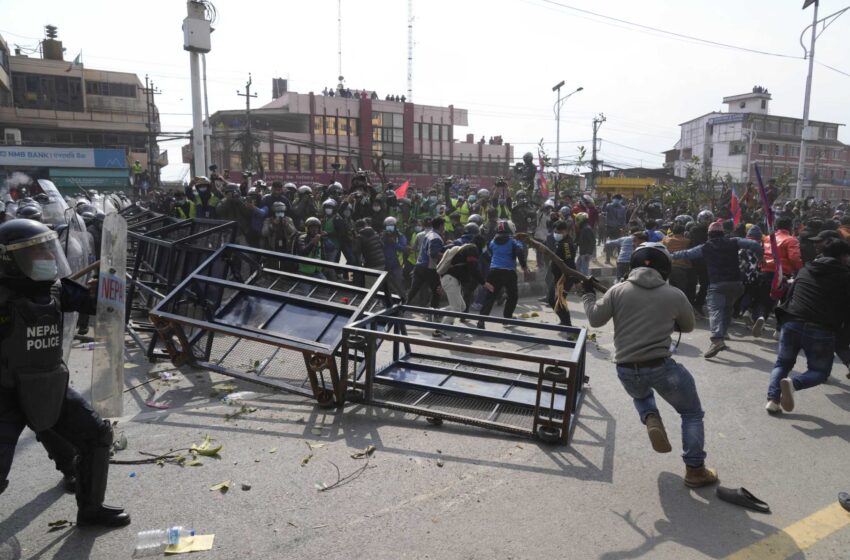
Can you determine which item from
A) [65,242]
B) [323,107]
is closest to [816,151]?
[323,107]

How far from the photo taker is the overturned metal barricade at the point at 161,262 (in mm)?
6586

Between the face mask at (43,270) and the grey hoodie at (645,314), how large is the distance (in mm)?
3362

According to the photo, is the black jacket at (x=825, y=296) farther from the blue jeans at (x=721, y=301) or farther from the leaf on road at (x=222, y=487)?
the leaf on road at (x=222, y=487)

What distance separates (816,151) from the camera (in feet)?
202

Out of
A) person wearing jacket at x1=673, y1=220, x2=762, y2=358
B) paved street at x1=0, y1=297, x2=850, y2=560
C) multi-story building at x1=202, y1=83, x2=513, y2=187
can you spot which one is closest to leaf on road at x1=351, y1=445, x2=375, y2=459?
paved street at x1=0, y1=297, x2=850, y2=560

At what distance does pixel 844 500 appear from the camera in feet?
11.9

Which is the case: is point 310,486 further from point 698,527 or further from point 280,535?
point 698,527

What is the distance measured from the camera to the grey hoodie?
3.78m

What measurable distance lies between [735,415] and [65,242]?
8501 mm

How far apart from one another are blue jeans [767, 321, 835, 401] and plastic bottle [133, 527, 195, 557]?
16.8ft

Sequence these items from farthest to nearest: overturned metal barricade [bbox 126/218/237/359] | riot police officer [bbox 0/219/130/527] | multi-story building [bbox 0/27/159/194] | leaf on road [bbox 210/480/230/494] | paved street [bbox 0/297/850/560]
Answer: multi-story building [bbox 0/27/159/194]
overturned metal barricade [bbox 126/218/237/359]
leaf on road [bbox 210/480/230/494]
paved street [bbox 0/297/850/560]
riot police officer [bbox 0/219/130/527]

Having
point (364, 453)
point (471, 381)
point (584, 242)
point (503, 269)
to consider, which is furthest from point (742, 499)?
point (584, 242)

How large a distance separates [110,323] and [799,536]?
4.76 m

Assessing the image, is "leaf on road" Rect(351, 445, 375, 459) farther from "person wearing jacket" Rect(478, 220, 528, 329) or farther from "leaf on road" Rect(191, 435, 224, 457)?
"person wearing jacket" Rect(478, 220, 528, 329)
